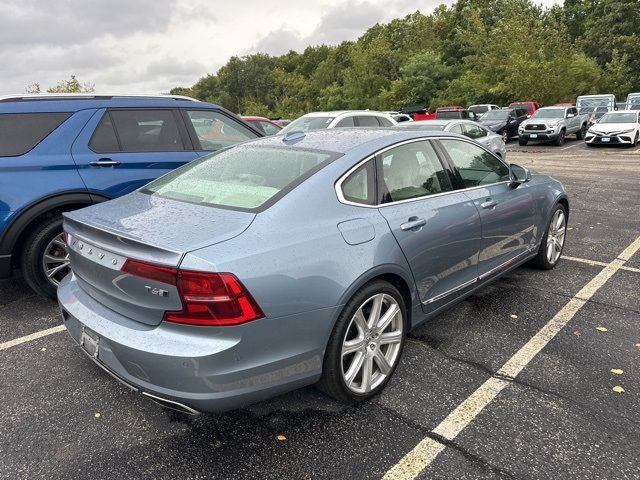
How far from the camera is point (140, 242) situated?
2.20m

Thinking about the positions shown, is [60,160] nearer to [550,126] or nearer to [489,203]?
[489,203]

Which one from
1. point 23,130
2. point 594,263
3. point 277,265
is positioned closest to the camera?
point 277,265

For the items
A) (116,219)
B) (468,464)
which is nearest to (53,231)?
(116,219)

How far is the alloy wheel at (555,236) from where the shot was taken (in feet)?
15.4

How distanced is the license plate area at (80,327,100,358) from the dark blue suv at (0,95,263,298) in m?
1.84

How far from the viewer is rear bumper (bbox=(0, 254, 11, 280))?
12.5 ft

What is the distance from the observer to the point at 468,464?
2.25 m

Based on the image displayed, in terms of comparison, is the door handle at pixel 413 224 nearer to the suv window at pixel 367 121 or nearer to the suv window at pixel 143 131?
the suv window at pixel 143 131

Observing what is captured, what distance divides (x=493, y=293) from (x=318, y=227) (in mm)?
2527

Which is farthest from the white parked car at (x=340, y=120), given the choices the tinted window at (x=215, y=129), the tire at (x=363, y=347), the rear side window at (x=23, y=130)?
the tire at (x=363, y=347)

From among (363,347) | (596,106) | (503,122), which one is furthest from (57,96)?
(596,106)

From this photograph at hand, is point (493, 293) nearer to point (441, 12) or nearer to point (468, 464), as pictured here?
point (468, 464)

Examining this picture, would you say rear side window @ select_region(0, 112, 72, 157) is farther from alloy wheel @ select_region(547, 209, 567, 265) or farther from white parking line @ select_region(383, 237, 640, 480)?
alloy wheel @ select_region(547, 209, 567, 265)

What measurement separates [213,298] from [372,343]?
1.07 meters
